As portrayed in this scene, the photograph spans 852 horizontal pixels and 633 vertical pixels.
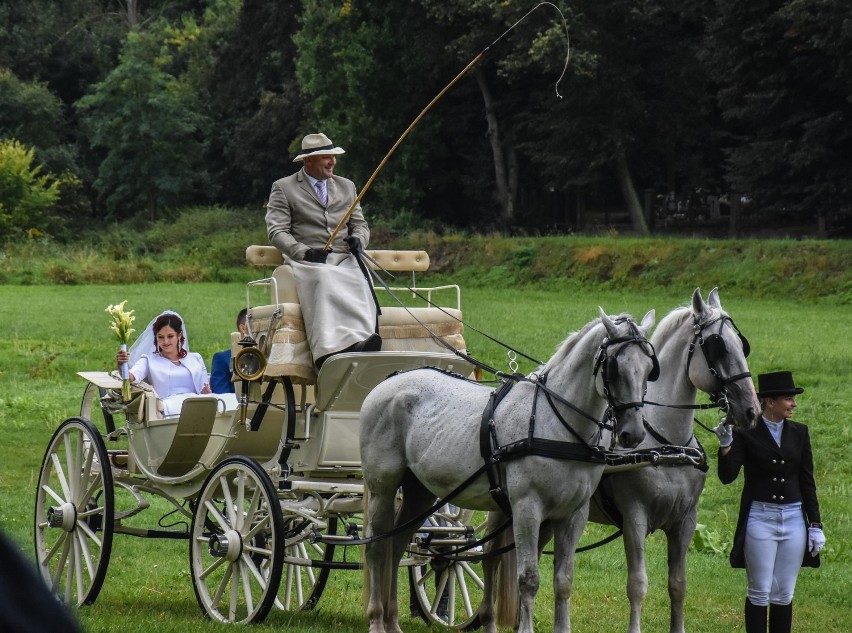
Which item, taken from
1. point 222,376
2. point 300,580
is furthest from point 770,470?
point 222,376

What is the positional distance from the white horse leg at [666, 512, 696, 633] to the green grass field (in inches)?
54.5

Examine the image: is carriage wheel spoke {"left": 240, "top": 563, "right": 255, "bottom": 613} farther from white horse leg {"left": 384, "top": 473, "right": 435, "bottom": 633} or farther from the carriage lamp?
the carriage lamp

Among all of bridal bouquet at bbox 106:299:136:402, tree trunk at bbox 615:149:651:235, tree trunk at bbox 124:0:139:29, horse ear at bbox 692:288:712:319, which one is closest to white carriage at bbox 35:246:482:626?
bridal bouquet at bbox 106:299:136:402

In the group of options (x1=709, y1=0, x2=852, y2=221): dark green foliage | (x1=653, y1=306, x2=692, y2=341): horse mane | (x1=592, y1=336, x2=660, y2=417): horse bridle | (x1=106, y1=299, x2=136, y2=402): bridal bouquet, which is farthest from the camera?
(x1=709, y1=0, x2=852, y2=221): dark green foliage

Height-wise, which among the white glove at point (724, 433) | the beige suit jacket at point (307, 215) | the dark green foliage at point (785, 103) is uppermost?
the dark green foliage at point (785, 103)

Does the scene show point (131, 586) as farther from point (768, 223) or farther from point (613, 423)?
point (768, 223)

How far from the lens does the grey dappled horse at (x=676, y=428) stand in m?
6.83

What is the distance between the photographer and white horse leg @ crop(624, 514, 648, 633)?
6848 millimetres

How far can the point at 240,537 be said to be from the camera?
25.0 feet

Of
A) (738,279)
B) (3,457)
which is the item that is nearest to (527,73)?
(738,279)

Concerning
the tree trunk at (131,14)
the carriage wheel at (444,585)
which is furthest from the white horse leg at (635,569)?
the tree trunk at (131,14)

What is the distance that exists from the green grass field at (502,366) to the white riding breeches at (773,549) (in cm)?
144

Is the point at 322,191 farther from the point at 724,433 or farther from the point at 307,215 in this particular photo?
the point at 724,433

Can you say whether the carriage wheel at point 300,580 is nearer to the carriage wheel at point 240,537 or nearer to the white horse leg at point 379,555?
the carriage wheel at point 240,537
